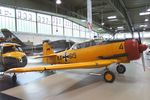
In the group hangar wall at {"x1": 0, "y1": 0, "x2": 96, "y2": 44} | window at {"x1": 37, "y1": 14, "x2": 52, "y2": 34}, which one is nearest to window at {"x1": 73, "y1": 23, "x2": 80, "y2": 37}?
window at {"x1": 37, "y1": 14, "x2": 52, "y2": 34}

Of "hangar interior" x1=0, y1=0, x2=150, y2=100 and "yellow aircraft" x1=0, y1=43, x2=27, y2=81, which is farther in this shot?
"yellow aircraft" x1=0, y1=43, x2=27, y2=81

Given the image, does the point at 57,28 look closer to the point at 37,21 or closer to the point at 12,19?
the point at 37,21

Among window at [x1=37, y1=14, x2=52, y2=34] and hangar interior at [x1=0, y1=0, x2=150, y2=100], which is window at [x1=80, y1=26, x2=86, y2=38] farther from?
window at [x1=37, y1=14, x2=52, y2=34]

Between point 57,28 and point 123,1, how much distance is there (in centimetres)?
1169

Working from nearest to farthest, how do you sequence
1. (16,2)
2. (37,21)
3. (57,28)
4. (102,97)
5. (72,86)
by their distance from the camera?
(102,97)
(72,86)
(16,2)
(37,21)
(57,28)

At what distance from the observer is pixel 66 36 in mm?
25578

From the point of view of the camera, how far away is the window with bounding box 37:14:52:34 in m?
20.7

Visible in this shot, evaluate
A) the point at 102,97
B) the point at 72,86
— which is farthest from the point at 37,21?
the point at 102,97

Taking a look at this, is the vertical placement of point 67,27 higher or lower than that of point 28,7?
higher

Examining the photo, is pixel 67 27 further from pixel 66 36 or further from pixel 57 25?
pixel 57 25

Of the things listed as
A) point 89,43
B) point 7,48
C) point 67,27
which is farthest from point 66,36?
point 89,43

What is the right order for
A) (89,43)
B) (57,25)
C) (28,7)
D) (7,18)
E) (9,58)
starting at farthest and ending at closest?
(57,25) → (7,18) → (28,7) → (89,43) → (9,58)

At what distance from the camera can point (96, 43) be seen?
21.8ft

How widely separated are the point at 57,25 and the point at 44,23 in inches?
110
